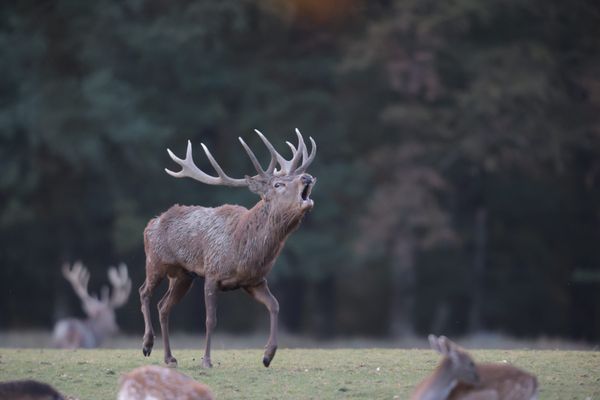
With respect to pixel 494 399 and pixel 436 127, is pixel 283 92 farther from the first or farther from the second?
pixel 494 399

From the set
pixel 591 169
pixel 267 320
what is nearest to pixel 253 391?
pixel 591 169

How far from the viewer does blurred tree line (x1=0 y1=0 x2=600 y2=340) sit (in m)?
28.3

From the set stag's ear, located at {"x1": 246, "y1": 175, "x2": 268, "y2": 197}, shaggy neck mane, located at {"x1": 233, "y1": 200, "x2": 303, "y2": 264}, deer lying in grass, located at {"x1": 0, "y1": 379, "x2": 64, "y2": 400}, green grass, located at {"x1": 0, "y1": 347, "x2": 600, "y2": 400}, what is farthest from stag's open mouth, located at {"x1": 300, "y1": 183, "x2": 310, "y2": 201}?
deer lying in grass, located at {"x1": 0, "y1": 379, "x2": 64, "y2": 400}

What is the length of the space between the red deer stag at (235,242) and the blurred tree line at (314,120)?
51.3ft

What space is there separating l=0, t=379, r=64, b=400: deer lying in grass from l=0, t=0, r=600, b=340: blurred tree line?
1888 cm

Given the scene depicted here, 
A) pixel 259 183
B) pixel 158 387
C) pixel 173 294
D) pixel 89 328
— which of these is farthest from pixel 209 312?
pixel 89 328

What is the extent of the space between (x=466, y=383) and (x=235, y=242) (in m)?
3.28

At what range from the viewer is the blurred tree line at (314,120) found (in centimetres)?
2828

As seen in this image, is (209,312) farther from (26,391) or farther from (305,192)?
(26,391)

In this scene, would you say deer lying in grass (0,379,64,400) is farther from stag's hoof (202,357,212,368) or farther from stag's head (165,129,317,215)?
stag's head (165,129,317,215)

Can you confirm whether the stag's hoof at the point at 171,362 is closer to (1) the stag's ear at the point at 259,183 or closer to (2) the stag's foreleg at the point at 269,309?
(2) the stag's foreleg at the point at 269,309

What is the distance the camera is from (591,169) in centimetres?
3067

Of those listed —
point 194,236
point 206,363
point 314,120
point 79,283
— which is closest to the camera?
point 206,363

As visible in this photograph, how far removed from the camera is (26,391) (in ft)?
28.2
